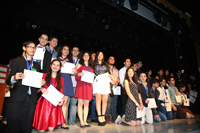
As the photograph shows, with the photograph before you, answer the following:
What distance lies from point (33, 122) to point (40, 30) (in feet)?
16.1

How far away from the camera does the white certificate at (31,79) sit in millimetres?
2169

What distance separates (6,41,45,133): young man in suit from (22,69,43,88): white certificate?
75mm

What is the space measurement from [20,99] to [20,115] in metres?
0.26

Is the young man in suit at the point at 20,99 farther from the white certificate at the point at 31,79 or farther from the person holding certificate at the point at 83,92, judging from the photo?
the person holding certificate at the point at 83,92

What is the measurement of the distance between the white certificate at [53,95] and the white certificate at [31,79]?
323 millimetres

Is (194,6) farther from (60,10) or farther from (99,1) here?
(60,10)

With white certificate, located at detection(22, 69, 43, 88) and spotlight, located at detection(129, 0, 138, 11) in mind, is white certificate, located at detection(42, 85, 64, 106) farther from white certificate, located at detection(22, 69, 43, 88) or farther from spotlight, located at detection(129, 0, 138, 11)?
spotlight, located at detection(129, 0, 138, 11)

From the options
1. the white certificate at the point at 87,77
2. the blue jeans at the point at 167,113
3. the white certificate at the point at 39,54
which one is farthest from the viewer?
the blue jeans at the point at 167,113

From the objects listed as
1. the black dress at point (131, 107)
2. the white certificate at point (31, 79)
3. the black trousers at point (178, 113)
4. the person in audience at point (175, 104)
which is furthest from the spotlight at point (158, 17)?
the white certificate at point (31, 79)

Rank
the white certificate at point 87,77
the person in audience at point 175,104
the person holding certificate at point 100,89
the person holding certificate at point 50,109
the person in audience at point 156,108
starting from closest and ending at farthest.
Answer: the person holding certificate at point 50,109 → the white certificate at point 87,77 → the person holding certificate at point 100,89 → the person in audience at point 156,108 → the person in audience at point 175,104

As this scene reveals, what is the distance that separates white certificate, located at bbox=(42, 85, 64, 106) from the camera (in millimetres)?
2516

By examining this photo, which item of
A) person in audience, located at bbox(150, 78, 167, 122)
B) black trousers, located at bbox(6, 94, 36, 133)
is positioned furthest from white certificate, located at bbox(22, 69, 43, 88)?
person in audience, located at bbox(150, 78, 167, 122)

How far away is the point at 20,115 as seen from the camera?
2.16 meters

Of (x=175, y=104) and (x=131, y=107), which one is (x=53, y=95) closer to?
(x=131, y=107)
